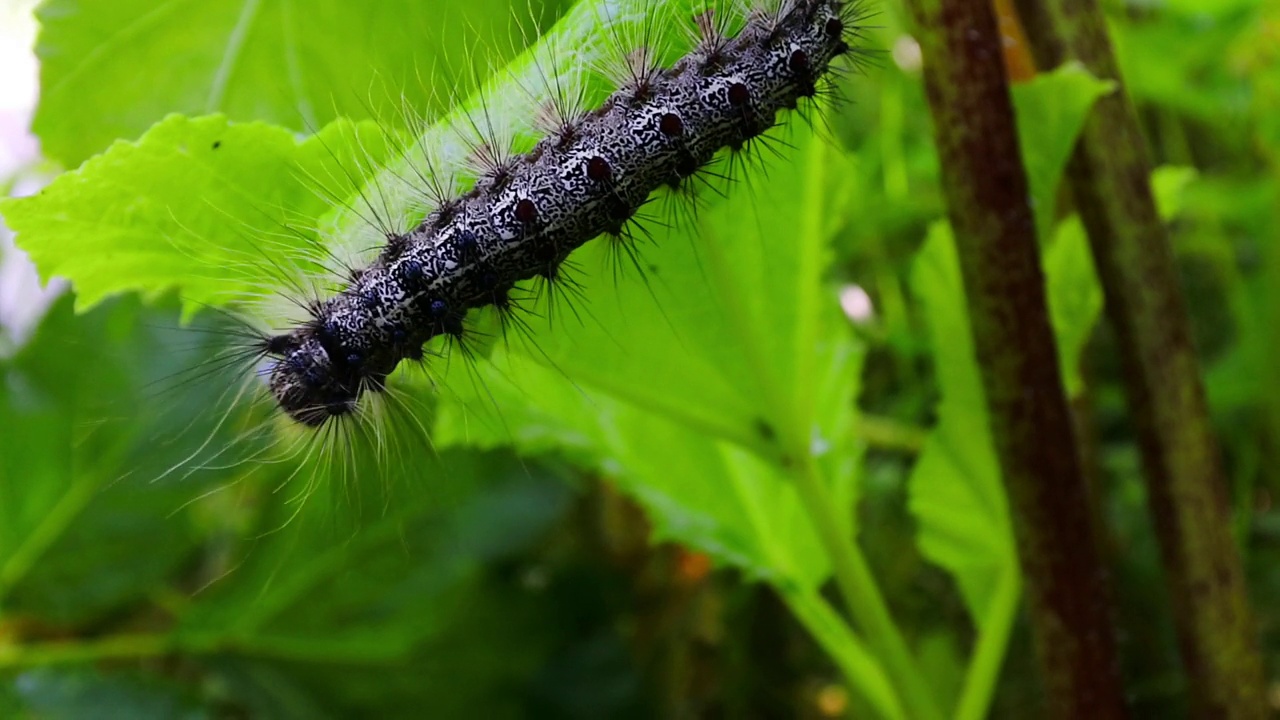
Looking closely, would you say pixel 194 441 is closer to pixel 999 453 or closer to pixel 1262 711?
pixel 999 453

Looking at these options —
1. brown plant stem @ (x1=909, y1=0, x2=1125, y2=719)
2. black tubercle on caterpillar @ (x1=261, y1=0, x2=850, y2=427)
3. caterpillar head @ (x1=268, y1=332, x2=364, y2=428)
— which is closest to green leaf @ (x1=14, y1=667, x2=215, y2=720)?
caterpillar head @ (x1=268, y1=332, x2=364, y2=428)

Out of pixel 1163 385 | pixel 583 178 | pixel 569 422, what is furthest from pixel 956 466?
A: pixel 583 178

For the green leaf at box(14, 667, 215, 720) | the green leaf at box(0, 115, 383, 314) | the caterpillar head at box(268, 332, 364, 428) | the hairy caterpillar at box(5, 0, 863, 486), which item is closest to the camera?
the green leaf at box(0, 115, 383, 314)

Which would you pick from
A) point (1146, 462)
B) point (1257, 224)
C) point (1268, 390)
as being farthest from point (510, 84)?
point (1257, 224)

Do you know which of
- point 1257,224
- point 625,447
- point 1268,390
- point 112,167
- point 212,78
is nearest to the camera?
point 112,167

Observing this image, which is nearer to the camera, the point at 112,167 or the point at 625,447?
the point at 112,167

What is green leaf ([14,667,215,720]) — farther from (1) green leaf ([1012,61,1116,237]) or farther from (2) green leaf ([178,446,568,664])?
(1) green leaf ([1012,61,1116,237])
